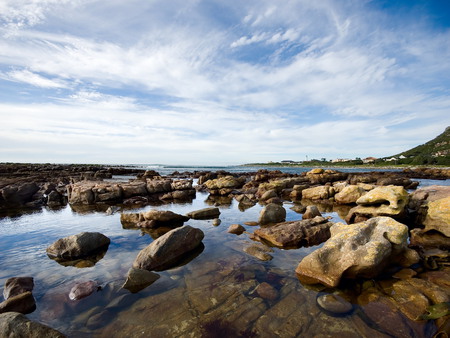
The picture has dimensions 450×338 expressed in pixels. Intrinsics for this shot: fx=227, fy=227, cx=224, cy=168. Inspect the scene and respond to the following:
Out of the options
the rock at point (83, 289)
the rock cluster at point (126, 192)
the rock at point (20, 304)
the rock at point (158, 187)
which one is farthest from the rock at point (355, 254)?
the rock at point (158, 187)

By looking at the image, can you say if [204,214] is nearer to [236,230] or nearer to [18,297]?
[236,230]

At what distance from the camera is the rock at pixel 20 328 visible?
4020mm

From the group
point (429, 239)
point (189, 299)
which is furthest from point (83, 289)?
point (429, 239)

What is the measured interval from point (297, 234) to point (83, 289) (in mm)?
7774

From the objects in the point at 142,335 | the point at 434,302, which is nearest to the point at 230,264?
the point at 142,335

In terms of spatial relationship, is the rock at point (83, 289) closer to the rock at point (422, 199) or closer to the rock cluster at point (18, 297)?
the rock cluster at point (18, 297)

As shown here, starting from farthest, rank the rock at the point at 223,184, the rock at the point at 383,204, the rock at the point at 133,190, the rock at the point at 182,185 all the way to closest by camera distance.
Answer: the rock at the point at 223,184 → the rock at the point at 182,185 → the rock at the point at 133,190 → the rock at the point at 383,204

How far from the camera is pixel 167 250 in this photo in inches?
319

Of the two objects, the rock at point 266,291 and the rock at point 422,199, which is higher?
the rock at point 422,199

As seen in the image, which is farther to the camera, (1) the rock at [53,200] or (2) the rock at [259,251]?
(1) the rock at [53,200]

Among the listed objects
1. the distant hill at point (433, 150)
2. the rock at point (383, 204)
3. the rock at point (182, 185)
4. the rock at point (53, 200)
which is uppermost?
the distant hill at point (433, 150)

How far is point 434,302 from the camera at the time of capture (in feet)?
17.1

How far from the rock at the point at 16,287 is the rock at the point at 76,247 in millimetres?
2094

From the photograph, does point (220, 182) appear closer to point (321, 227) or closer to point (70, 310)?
point (321, 227)
